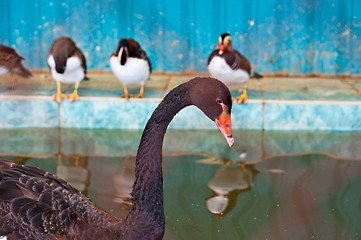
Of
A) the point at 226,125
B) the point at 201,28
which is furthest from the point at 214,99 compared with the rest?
the point at 201,28

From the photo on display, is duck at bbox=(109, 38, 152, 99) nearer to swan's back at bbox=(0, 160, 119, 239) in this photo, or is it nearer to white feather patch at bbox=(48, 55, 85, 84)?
white feather patch at bbox=(48, 55, 85, 84)

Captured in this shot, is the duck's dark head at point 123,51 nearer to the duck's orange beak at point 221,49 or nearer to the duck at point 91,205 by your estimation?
the duck's orange beak at point 221,49

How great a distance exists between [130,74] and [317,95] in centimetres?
223

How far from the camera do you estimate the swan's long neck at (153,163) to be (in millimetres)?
3043

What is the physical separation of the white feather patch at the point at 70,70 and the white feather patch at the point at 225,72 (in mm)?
1471

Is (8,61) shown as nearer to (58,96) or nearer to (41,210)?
(58,96)

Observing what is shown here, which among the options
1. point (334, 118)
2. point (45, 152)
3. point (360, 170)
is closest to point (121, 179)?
point (45, 152)

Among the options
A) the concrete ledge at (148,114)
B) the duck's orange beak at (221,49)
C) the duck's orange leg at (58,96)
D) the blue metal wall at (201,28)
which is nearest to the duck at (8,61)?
the concrete ledge at (148,114)

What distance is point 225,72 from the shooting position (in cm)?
671

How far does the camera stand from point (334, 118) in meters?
6.73

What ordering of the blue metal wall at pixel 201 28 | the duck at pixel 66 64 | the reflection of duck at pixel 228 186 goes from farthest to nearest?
the blue metal wall at pixel 201 28
the duck at pixel 66 64
the reflection of duck at pixel 228 186

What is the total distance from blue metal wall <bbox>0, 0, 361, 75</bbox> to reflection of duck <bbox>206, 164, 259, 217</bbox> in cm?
292

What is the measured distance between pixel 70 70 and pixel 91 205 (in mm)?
3635

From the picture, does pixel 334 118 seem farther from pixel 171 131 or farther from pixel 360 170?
pixel 171 131
